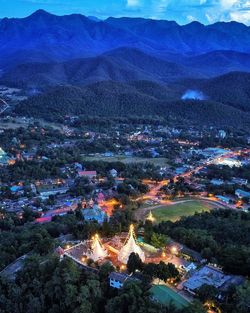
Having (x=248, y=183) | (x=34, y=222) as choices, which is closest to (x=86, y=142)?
(x=248, y=183)

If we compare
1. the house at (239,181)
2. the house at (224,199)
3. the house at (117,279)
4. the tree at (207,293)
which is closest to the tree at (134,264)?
the house at (117,279)

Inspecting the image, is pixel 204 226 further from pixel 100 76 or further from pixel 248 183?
pixel 100 76

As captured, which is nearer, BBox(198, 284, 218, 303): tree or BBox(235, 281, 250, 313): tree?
BBox(235, 281, 250, 313): tree

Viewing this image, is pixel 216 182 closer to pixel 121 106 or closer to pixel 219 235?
pixel 219 235

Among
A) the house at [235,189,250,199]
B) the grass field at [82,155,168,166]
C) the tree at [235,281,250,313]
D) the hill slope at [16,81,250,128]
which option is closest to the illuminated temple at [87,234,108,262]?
the tree at [235,281,250,313]

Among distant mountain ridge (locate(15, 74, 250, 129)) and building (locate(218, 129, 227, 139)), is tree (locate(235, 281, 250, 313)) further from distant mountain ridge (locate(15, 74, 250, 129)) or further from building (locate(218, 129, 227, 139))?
distant mountain ridge (locate(15, 74, 250, 129))
